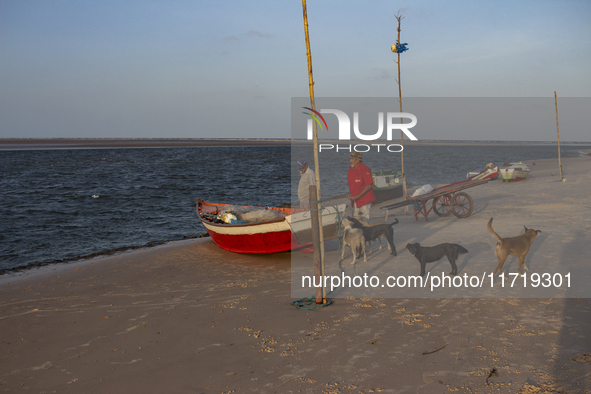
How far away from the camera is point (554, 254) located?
25.6 ft

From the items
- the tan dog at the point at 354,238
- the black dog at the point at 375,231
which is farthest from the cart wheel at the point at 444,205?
the tan dog at the point at 354,238

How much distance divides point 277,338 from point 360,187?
414cm

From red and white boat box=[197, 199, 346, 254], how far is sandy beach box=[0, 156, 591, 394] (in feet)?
2.89

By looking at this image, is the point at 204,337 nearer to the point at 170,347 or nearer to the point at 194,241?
the point at 170,347

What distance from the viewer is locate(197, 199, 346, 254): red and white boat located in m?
9.14

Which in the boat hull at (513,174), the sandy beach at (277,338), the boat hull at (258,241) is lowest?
the sandy beach at (277,338)

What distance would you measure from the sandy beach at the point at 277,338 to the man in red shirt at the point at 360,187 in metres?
1.04

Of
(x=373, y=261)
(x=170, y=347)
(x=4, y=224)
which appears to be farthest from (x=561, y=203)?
(x=4, y=224)

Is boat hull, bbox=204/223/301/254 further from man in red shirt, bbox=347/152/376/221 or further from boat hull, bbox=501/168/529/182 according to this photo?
boat hull, bbox=501/168/529/182

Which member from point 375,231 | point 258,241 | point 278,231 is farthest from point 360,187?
point 258,241

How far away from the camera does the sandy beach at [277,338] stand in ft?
13.9

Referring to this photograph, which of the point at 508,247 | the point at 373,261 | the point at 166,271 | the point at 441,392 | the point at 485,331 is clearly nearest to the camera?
the point at 441,392

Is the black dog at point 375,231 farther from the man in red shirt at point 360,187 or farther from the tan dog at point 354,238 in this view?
the man in red shirt at point 360,187

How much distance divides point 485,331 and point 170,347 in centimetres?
391
